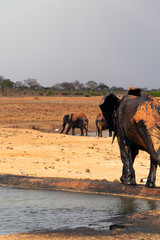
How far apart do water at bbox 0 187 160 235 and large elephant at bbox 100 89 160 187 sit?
73 centimetres

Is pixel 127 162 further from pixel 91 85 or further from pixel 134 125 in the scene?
pixel 91 85

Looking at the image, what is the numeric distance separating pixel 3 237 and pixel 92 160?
9.41 metres

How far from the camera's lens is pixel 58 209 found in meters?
6.37

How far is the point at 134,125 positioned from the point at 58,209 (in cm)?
156

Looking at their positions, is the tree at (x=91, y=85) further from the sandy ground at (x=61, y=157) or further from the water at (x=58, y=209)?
the water at (x=58, y=209)

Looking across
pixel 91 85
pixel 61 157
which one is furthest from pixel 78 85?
pixel 61 157

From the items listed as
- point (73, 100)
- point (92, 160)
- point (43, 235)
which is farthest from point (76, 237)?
point (73, 100)

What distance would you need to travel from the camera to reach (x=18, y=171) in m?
11.3

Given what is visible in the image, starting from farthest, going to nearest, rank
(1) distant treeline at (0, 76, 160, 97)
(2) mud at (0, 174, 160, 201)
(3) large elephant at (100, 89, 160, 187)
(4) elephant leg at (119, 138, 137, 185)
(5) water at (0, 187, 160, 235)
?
(1) distant treeline at (0, 76, 160, 97) → (4) elephant leg at (119, 138, 137, 185) → (2) mud at (0, 174, 160, 201) → (3) large elephant at (100, 89, 160, 187) → (5) water at (0, 187, 160, 235)

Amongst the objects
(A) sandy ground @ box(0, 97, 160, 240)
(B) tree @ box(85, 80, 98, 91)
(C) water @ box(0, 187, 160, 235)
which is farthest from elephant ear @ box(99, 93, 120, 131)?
(B) tree @ box(85, 80, 98, 91)

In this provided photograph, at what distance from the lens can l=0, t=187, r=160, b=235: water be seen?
5418mm

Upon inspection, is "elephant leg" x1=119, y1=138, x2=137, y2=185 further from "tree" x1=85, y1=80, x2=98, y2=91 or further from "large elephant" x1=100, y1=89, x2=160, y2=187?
"tree" x1=85, y1=80, x2=98, y2=91

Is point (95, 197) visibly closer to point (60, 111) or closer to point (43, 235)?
point (43, 235)

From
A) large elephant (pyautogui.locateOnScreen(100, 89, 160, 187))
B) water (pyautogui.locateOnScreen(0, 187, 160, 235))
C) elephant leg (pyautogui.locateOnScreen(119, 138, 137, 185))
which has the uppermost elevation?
large elephant (pyautogui.locateOnScreen(100, 89, 160, 187))
